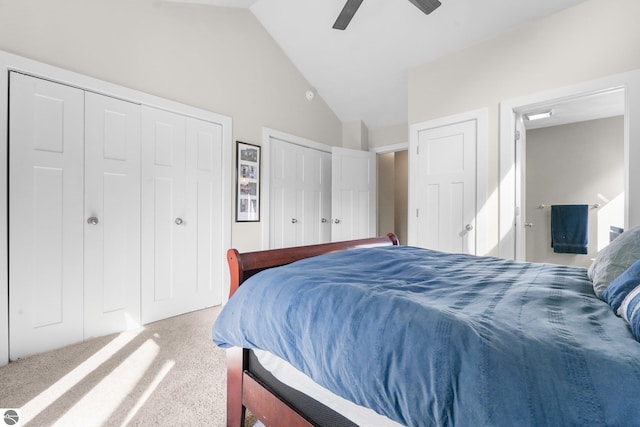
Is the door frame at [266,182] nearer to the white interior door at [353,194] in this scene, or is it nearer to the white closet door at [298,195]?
the white closet door at [298,195]

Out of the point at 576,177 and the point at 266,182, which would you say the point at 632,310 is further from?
the point at 576,177

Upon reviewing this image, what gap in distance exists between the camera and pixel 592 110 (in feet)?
10.8

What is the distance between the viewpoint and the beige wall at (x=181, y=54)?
2.07m

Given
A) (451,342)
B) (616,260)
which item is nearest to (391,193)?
(616,260)

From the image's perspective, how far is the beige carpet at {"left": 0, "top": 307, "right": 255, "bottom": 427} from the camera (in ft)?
4.59

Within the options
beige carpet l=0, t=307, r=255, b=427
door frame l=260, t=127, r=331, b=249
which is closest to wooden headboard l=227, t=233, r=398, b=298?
beige carpet l=0, t=307, r=255, b=427

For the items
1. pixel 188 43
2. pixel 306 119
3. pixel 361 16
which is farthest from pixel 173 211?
pixel 361 16

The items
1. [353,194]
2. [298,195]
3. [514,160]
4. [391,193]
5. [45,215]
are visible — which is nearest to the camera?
[45,215]

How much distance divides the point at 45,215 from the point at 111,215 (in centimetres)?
39

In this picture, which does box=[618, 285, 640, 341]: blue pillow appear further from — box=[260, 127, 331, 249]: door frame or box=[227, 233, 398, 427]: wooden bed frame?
box=[260, 127, 331, 249]: door frame

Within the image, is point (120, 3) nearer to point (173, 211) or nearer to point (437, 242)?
point (173, 211)

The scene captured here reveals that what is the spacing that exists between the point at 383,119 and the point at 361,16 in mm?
1472

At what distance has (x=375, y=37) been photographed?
3.20 m

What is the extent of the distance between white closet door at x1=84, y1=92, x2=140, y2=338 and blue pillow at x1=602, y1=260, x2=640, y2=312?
2917 mm
